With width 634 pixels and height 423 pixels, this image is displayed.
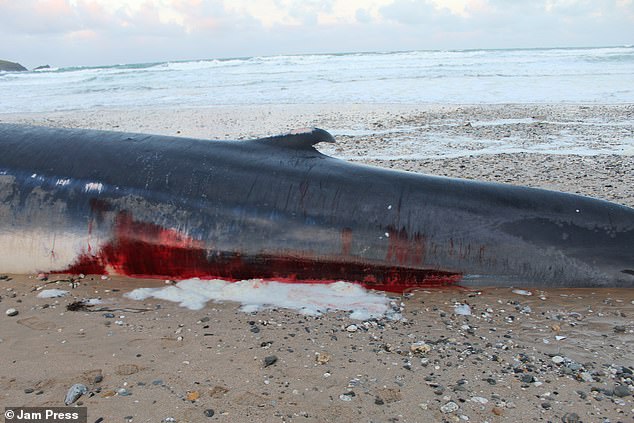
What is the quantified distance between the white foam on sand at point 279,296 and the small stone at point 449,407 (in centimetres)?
105

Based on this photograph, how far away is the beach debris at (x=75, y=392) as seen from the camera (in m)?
2.68

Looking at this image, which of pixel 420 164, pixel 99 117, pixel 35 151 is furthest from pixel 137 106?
pixel 35 151

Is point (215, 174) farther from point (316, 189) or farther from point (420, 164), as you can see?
point (420, 164)

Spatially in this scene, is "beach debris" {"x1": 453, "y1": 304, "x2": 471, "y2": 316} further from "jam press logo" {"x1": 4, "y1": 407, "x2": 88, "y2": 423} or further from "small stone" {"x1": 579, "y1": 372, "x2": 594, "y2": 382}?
"jam press logo" {"x1": 4, "y1": 407, "x2": 88, "y2": 423}

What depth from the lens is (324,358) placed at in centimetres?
311

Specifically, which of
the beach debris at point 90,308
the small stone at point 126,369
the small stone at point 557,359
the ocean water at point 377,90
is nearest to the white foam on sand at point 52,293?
the beach debris at point 90,308

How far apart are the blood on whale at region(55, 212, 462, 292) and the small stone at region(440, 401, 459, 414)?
1391 mm

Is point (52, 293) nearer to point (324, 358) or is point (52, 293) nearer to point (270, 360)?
point (270, 360)

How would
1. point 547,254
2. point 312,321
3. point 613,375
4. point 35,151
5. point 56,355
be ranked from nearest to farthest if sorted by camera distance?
1. point 613,375
2. point 56,355
3. point 312,321
4. point 547,254
5. point 35,151

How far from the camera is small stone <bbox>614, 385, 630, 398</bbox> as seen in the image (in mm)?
2730

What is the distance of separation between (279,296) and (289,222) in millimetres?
560

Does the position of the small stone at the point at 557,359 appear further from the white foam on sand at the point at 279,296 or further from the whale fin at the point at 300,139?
the whale fin at the point at 300,139

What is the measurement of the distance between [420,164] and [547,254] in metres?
4.70

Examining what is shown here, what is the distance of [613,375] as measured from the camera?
2910mm
